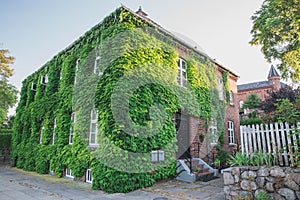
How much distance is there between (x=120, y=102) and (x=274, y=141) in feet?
16.6

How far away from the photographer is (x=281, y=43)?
1070 cm

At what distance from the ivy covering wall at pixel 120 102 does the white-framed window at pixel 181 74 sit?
0.82ft

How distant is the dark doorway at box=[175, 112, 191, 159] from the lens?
1032 centimetres

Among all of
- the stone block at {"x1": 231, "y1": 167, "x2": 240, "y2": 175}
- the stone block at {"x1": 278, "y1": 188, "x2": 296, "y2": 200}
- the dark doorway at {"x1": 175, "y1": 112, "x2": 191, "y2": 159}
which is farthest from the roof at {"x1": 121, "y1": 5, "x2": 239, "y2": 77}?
the stone block at {"x1": 278, "y1": 188, "x2": 296, "y2": 200}

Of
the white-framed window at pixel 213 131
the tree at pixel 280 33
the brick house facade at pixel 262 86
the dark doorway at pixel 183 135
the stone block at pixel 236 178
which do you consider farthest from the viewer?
the brick house facade at pixel 262 86

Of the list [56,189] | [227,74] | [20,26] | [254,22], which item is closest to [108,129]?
[56,189]

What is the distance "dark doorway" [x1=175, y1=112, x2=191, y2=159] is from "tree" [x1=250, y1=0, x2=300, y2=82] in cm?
581

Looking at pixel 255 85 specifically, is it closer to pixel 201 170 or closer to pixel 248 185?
pixel 201 170

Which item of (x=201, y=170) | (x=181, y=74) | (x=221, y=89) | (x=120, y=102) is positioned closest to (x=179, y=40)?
(x=181, y=74)

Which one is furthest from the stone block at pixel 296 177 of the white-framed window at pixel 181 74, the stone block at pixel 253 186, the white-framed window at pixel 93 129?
the white-framed window at pixel 93 129

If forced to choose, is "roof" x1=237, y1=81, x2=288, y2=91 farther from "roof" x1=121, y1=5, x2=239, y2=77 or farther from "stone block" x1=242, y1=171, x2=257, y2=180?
"stone block" x1=242, y1=171, x2=257, y2=180

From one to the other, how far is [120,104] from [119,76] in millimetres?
1102

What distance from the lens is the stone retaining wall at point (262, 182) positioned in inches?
189

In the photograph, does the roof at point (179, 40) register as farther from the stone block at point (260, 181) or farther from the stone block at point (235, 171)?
the stone block at point (260, 181)
